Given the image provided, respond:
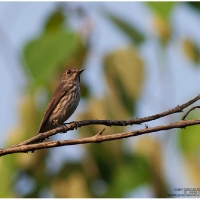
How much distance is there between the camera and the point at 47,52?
469 cm

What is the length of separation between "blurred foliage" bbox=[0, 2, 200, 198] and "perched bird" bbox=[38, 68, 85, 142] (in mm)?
1391

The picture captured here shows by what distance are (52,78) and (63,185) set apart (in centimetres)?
95

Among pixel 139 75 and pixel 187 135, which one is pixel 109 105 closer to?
pixel 139 75

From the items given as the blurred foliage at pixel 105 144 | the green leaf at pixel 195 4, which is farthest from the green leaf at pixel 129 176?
the green leaf at pixel 195 4

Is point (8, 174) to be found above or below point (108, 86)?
below

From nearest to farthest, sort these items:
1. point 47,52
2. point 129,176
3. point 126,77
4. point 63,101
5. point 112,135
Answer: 1. point 112,135
2. point 47,52
3. point 126,77
4. point 129,176
5. point 63,101

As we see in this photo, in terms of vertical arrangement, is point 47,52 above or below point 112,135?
above

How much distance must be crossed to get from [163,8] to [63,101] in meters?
2.93

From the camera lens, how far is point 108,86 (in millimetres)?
5180

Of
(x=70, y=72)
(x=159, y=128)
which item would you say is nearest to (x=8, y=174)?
(x=159, y=128)

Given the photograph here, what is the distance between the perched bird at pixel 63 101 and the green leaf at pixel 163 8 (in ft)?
7.38

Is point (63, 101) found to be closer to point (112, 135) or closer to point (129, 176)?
point (129, 176)

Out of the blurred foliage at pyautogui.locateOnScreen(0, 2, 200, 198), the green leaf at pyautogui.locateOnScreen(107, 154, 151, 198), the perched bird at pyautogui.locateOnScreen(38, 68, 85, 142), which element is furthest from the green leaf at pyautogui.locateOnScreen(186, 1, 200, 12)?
the perched bird at pyautogui.locateOnScreen(38, 68, 85, 142)

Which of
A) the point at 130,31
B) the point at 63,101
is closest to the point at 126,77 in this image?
the point at 130,31
